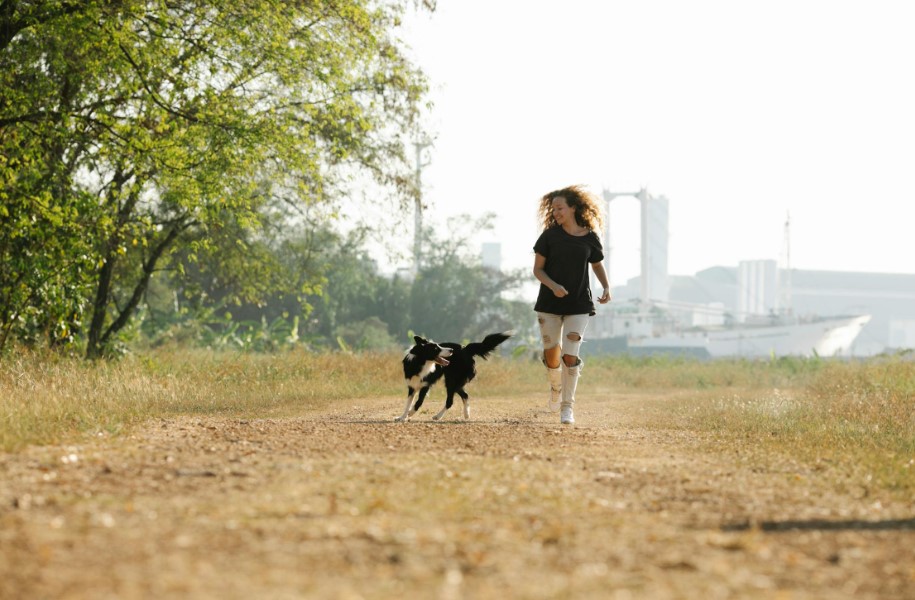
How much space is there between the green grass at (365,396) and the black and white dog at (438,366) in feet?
6.19

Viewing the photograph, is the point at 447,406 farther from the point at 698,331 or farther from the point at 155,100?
the point at 698,331

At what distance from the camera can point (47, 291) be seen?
14828mm

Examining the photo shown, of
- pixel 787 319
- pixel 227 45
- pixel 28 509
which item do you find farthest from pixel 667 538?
pixel 787 319

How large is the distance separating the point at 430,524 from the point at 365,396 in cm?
1097

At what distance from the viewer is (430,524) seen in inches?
194

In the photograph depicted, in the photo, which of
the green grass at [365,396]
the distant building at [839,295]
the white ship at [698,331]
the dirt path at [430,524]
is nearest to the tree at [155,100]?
the green grass at [365,396]

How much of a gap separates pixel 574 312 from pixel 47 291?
816cm

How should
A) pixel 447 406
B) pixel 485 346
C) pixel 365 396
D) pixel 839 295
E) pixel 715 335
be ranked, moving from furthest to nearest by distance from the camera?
pixel 839 295, pixel 715 335, pixel 365 396, pixel 485 346, pixel 447 406

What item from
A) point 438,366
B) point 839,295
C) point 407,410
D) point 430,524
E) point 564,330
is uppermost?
point 839,295

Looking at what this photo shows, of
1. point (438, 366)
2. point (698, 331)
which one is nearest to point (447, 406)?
point (438, 366)

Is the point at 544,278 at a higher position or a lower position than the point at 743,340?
lower

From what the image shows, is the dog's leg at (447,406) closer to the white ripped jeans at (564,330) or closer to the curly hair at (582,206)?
the white ripped jeans at (564,330)

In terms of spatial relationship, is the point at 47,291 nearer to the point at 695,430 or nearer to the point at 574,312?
the point at 574,312

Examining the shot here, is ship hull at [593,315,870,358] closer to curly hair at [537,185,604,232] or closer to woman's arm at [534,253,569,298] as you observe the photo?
curly hair at [537,185,604,232]
